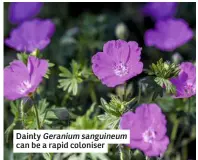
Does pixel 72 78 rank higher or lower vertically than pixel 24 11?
lower

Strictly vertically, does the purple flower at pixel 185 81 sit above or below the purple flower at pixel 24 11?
below

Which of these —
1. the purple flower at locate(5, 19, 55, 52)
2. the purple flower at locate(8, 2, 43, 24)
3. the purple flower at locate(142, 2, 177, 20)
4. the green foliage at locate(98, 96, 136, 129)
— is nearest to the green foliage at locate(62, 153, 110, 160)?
the green foliage at locate(98, 96, 136, 129)

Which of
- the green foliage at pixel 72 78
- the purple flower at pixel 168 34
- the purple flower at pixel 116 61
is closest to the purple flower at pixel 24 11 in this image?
the purple flower at pixel 168 34

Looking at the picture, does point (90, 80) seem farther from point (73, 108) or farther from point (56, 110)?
point (56, 110)

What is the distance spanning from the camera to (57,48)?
8.73 feet

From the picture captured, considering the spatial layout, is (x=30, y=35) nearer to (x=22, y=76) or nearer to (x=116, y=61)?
(x=22, y=76)

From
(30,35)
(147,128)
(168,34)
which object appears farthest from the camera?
(168,34)

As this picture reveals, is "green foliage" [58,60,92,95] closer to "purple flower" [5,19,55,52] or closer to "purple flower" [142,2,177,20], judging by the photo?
"purple flower" [5,19,55,52]

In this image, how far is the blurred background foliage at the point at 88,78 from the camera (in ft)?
6.01

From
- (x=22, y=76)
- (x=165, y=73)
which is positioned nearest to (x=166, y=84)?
(x=165, y=73)

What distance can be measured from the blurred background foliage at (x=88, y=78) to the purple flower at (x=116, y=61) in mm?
99

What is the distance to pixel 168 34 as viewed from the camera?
106 inches

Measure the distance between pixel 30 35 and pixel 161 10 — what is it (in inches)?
38.1

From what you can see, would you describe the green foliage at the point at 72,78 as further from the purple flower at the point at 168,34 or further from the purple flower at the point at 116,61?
the purple flower at the point at 168,34
